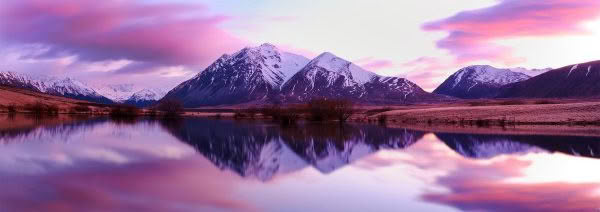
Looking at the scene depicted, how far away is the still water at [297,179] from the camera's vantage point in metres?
22.0

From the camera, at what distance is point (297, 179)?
30.3 meters

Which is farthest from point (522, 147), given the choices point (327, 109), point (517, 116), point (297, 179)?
point (327, 109)

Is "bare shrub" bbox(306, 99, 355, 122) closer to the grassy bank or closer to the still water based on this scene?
the grassy bank

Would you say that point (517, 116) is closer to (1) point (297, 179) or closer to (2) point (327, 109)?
(2) point (327, 109)

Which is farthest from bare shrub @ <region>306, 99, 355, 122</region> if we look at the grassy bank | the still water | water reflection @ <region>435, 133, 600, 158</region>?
the still water

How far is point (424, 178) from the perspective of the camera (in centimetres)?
3033

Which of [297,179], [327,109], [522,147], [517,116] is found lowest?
[522,147]

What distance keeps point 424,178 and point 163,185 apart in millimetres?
13634

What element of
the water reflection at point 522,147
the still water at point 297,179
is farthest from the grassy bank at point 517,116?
the still water at point 297,179

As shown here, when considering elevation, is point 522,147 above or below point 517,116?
below

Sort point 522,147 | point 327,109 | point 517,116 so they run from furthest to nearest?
1. point 327,109
2. point 517,116
3. point 522,147

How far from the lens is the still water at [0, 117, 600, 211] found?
22047 millimetres

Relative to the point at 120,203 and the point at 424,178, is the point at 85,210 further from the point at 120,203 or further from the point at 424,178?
the point at 424,178

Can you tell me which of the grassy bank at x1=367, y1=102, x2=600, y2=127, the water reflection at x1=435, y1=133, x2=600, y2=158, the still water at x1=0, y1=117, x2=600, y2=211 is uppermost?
the grassy bank at x1=367, y1=102, x2=600, y2=127
